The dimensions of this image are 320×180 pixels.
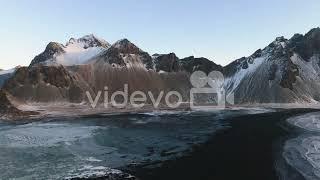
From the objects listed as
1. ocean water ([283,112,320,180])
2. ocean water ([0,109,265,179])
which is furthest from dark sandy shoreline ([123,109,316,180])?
ocean water ([0,109,265,179])

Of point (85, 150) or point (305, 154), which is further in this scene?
point (85, 150)

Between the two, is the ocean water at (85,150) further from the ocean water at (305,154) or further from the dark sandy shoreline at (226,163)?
the ocean water at (305,154)

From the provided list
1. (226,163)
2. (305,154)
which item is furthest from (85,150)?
(305,154)

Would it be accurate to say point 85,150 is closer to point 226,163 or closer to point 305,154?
point 226,163

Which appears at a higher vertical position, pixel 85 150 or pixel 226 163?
pixel 85 150

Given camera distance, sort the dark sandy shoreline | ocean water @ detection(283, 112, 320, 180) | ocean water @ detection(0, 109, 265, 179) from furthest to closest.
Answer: ocean water @ detection(0, 109, 265, 179) → ocean water @ detection(283, 112, 320, 180) → the dark sandy shoreline

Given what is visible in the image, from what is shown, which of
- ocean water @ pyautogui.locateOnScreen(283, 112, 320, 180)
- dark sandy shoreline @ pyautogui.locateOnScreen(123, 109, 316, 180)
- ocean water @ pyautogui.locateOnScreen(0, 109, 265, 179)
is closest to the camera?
dark sandy shoreline @ pyautogui.locateOnScreen(123, 109, 316, 180)

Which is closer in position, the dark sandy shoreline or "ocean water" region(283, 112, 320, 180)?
the dark sandy shoreline

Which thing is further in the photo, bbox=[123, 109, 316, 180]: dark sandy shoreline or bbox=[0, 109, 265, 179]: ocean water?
bbox=[0, 109, 265, 179]: ocean water

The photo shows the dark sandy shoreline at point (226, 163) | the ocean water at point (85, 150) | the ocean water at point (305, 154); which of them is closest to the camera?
the dark sandy shoreline at point (226, 163)

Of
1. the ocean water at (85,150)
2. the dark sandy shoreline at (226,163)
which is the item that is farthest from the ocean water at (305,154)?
the ocean water at (85,150)

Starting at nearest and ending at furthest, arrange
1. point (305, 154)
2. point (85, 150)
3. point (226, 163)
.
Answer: point (226, 163), point (305, 154), point (85, 150)

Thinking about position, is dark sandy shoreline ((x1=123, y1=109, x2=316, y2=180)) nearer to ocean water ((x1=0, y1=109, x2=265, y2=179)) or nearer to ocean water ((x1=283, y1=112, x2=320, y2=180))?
ocean water ((x1=283, y1=112, x2=320, y2=180))

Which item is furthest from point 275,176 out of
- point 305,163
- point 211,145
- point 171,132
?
point 171,132
